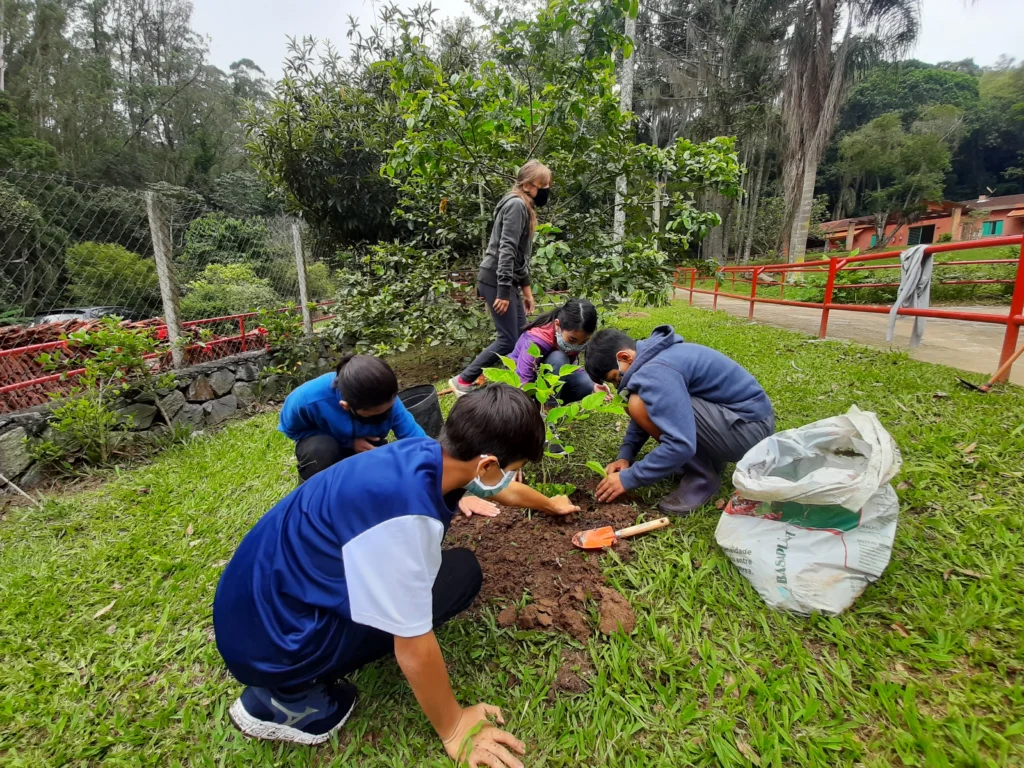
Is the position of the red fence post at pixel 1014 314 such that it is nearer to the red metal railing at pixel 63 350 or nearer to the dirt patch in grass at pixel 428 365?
the dirt patch in grass at pixel 428 365

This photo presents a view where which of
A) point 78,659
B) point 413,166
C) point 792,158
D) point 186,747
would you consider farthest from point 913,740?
point 792,158

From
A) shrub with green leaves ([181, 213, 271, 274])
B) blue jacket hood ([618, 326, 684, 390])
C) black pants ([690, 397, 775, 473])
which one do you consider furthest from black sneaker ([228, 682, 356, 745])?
shrub with green leaves ([181, 213, 271, 274])

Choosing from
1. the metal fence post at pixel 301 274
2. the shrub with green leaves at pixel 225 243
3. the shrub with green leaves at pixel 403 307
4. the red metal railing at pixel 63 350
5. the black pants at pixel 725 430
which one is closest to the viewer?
the black pants at pixel 725 430

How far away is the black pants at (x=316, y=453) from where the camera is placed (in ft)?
6.87

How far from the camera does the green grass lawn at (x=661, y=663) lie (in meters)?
1.14

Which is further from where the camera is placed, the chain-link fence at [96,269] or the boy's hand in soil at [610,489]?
the chain-link fence at [96,269]

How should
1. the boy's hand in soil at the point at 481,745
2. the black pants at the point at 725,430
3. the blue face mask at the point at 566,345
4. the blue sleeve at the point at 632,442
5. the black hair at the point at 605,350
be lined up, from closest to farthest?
1. the boy's hand in soil at the point at 481,745
2. the black pants at the point at 725,430
3. the black hair at the point at 605,350
4. the blue sleeve at the point at 632,442
5. the blue face mask at the point at 566,345

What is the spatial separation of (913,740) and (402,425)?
1.87 m

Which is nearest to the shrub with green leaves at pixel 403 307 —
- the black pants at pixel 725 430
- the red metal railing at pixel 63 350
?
the red metal railing at pixel 63 350

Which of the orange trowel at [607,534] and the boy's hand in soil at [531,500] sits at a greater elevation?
the boy's hand in soil at [531,500]

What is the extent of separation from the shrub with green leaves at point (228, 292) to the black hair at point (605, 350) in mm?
4684

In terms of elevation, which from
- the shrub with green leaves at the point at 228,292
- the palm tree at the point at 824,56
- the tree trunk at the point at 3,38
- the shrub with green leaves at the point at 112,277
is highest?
Result: the tree trunk at the point at 3,38

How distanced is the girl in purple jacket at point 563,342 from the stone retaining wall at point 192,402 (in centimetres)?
270

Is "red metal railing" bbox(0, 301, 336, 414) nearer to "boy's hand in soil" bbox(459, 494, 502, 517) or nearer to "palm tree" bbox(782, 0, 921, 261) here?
"boy's hand in soil" bbox(459, 494, 502, 517)
